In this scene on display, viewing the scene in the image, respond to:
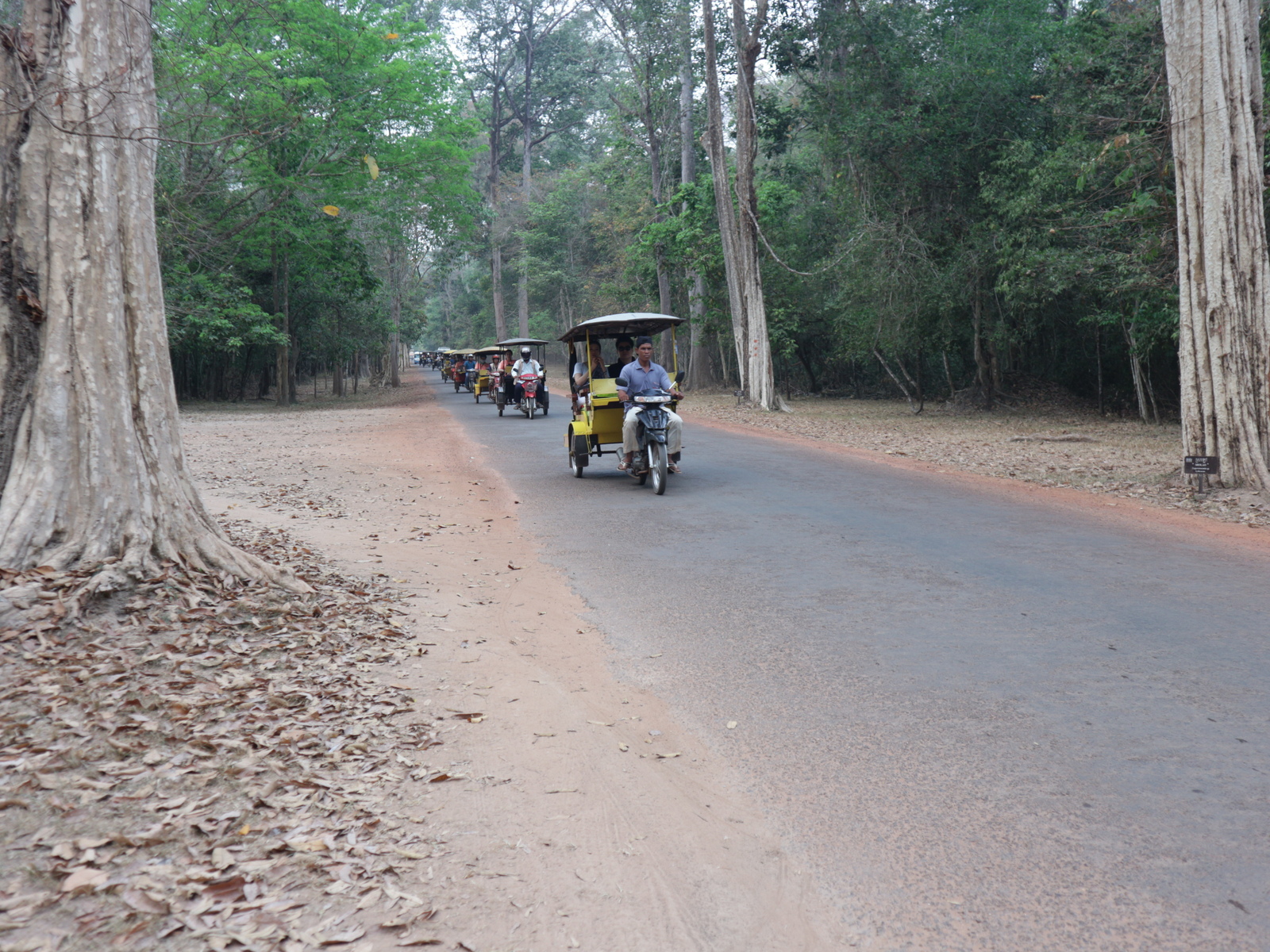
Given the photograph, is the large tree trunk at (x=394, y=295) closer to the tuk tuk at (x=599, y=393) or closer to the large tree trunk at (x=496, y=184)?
the large tree trunk at (x=496, y=184)

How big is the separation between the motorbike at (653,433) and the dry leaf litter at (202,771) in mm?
6031

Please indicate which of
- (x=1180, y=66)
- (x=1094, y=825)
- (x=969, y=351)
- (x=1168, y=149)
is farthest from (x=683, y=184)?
(x=1094, y=825)

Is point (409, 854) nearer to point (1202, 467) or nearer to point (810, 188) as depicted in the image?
point (1202, 467)

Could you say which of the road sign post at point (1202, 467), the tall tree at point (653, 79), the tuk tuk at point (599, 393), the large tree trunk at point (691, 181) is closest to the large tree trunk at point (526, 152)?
the tall tree at point (653, 79)

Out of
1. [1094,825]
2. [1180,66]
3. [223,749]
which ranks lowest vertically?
[1094,825]

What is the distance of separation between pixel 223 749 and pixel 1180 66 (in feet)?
38.0

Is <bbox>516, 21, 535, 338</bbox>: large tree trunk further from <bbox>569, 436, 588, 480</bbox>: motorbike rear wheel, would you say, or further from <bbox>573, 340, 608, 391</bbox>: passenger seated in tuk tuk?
<bbox>569, 436, 588, 480</bbox>: motorbike rear wheel

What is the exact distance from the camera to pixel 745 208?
2591 centimetres

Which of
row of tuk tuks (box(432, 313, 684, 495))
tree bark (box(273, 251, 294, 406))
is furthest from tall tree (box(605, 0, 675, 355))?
row of tuk tuks (box(432, 313, 684, 495))

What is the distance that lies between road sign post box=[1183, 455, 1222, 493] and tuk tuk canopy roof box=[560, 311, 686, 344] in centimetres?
623

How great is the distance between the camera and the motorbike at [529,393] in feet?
86.9

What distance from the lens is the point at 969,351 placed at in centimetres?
3194

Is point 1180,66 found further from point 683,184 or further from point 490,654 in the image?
point 683,184

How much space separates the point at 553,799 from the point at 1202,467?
951cm
